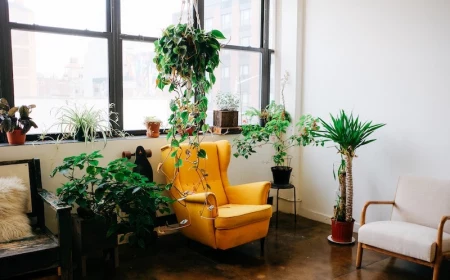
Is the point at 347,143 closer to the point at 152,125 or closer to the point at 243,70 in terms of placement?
the point at 243,70

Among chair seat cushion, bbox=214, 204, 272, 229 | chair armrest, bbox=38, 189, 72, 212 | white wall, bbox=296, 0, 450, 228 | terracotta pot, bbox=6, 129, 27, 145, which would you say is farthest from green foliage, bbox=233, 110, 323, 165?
terracotta pot, bbox=6, 129, 27, 145

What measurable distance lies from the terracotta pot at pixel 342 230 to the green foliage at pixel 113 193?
180 centimetres

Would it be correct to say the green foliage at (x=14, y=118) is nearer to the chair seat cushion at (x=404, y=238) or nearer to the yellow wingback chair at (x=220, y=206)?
the yellow wingback chair at (x=220, y=206)

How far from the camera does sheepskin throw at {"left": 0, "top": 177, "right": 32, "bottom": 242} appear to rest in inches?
113

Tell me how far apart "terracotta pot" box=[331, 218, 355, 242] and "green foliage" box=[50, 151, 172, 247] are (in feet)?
5.92

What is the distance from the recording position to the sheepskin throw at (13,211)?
113 inches

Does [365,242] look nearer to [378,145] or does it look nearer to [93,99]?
[378,145]

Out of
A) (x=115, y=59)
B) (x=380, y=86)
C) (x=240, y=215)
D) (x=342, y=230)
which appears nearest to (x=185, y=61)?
(x=115, y=59)

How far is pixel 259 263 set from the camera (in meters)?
3.56

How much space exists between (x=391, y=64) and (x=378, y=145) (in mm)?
811

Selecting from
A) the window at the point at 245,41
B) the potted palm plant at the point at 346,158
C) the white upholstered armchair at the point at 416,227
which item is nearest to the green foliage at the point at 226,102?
the window at the point at 245,41

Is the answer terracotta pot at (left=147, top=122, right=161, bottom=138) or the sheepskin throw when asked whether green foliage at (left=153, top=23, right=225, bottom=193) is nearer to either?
terracotta pot at (left=147, top=122, right=161, bottom=138)

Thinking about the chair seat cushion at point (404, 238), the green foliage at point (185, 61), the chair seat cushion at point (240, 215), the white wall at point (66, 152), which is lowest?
the chair seat cushion at point (404, 238)

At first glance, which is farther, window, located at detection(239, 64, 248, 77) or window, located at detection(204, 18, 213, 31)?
window, located at detection(239, 64, 248, 77)
